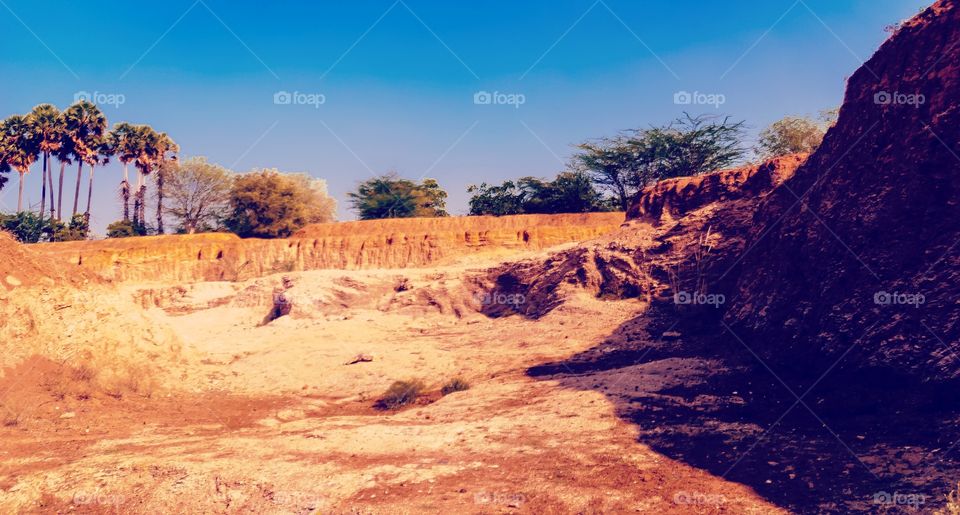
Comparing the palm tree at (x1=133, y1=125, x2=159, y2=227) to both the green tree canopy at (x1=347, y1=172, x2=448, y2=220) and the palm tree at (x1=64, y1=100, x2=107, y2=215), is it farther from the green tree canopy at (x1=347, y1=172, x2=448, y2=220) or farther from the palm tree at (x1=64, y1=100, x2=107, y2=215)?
the green tree canopy at (x1=347, y1=172, x2=448, y2=220)

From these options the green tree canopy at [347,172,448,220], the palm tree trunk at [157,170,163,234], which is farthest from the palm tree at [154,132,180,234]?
the green tree canopy at [347,172,448,220]

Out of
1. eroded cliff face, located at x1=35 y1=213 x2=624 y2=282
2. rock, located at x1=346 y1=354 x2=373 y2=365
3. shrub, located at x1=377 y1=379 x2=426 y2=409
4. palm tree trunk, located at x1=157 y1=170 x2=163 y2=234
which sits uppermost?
palm tree trunk, located at x1=157 y1=170 x2=163 y2=234

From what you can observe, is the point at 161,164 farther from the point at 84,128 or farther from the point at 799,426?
the point at 799,426

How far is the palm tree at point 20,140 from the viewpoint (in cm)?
3709

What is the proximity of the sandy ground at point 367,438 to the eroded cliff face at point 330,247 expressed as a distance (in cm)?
1212

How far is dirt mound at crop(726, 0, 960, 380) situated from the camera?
22.9 ft

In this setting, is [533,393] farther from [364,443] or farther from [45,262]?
[45,262]

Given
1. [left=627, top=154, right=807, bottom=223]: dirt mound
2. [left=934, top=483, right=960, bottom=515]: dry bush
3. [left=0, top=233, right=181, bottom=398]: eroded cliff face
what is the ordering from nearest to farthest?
[left=934, top=483, right=960, bottom=515]: dry bush < [left=0, top=233, right=181, bottom=398]: eroded cliff face < [left=627, top=154, right=807, bottom=223]: dirt mound

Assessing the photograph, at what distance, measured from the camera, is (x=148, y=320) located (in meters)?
11.8

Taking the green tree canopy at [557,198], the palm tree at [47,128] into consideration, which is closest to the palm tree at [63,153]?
the palm tree at [47,128]

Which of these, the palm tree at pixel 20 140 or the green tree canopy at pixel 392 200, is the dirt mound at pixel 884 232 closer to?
the green tree canopy at pixel 392 200

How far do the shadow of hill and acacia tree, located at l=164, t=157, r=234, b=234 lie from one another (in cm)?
3587

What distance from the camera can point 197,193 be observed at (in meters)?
39.8

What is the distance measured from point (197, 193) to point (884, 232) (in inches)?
1587
